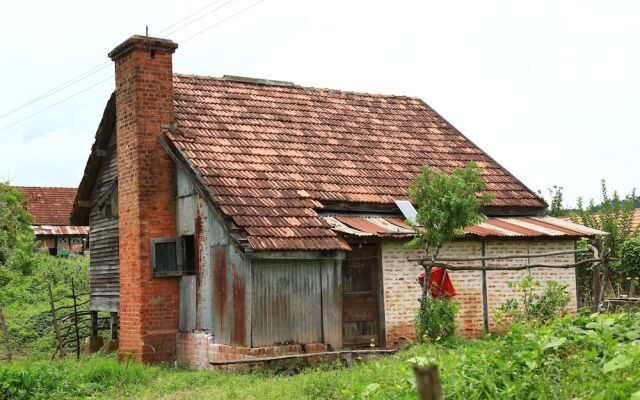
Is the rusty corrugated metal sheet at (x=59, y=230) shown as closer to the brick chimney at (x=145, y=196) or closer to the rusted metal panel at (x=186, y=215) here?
the brick chimney at (x=145, y=196)

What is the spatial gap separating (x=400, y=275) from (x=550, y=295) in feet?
13.1

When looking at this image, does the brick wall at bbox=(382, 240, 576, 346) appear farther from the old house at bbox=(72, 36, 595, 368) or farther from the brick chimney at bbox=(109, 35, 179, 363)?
the brick chimney at bbox=(109, 35, 179, 363)

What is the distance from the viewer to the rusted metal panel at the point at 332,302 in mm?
14438

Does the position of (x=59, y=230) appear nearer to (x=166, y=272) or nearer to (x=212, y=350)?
(x=166, y=272)

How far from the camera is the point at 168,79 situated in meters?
16.1

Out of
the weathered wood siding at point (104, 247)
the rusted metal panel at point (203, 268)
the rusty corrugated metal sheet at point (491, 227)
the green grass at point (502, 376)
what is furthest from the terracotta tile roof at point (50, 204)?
the green grass at point (502, 376)

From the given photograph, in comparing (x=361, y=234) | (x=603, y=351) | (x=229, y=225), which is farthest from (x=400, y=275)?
(x=603, y=351)

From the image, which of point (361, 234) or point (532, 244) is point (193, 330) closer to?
point (361, 234)

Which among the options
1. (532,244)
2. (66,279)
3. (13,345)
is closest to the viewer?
(532,244)

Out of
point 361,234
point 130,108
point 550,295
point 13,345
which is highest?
point 130,108

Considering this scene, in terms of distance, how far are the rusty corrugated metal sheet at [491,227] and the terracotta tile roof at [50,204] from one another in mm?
31272

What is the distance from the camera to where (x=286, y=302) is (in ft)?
46.3

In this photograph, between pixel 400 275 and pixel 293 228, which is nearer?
pixel 293 228

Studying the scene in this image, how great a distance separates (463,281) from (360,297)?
2538mm
